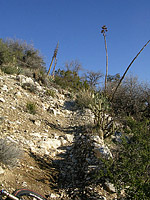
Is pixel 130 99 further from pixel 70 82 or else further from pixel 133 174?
pixel 133 174

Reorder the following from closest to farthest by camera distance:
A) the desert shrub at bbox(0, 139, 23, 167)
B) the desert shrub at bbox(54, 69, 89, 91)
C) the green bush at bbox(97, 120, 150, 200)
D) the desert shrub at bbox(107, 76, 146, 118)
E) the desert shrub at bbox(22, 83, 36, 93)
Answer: the green bush at bbox(97, 120, 150, 200) → the desert shrub at bbox(0, 139, 23, 167) → the desert shrub at bbox(22, 83, 36, 93) → the desert shrub at bbox(107, 76, 146, 118) → the desert shrub at bbox(54, 69, 89, 91)

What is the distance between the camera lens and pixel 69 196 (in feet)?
9.78

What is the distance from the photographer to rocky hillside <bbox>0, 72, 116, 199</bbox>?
2.99 m

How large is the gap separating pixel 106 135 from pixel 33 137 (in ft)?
9.19

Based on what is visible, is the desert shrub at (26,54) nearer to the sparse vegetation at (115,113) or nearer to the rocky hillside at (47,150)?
the sparse vegetation at (115,113)

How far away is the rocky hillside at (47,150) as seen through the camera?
299 centimetres

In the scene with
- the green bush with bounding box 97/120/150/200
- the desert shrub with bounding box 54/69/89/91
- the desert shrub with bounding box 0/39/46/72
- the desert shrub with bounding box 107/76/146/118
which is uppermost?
the desert shrub with bounding box 0/39/46/72

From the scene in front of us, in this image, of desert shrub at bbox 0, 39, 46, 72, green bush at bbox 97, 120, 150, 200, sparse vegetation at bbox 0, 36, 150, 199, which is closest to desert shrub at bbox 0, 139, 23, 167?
sparse vegetation at bbox 0, 36, 150, 199

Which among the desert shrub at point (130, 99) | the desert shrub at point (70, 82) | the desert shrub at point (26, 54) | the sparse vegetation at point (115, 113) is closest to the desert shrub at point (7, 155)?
the sparse vegetation at point (115, 113)

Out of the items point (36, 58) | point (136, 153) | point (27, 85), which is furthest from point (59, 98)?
point (36, 58)

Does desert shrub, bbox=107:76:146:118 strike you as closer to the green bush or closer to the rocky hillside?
the rocky hillside

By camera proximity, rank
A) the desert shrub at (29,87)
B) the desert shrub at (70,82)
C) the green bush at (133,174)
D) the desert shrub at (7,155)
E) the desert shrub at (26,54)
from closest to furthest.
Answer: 1. the green bush at (133,174)
2. the desert shrub at (7,155)
3. the desert shrub at (29,87)
4. the desert shrub at (70,82)
5. the desert shrub at (26,54)

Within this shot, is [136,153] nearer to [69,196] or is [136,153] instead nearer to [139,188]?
[139,188]

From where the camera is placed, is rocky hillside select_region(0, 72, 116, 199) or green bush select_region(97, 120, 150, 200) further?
rocky hillside select_region(0, 72, 116, 199)
